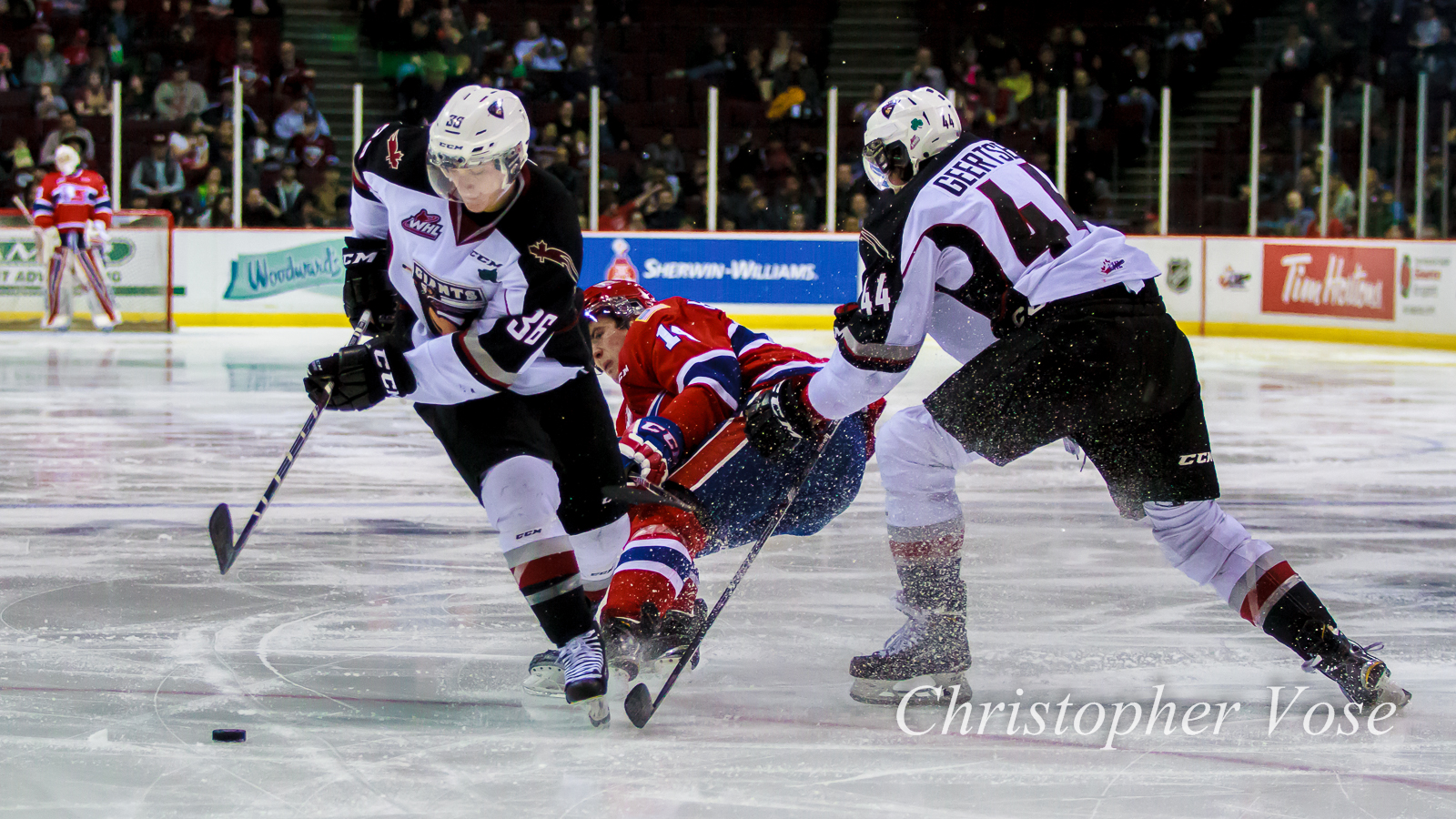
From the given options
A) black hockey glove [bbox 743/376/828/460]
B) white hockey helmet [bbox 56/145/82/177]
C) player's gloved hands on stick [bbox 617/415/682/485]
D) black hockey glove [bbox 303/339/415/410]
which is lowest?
player's gloved hands on stick [bbox 617/415/682/485]

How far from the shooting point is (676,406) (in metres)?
3.07

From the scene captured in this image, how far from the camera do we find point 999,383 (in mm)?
2725

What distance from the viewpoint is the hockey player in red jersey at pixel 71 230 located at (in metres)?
11.7

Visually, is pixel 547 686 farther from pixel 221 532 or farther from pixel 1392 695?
pixel 1392 695

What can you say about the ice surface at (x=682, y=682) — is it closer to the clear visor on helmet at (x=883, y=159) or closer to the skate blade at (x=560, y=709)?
the skate blade at (x=560, y=709)

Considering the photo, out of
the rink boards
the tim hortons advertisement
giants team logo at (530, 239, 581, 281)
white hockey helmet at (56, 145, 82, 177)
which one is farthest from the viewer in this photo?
the rink boards

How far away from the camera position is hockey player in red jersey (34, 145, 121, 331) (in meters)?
11.7

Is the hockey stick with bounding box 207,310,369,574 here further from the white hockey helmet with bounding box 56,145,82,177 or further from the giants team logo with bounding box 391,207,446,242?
the white hockey helmet with bounding box 56,145,82,177

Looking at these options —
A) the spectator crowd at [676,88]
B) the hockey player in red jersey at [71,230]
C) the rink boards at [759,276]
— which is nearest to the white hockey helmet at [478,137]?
the rink boards at [759,276]

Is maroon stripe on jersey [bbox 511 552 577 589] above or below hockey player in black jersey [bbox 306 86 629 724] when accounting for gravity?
→ below

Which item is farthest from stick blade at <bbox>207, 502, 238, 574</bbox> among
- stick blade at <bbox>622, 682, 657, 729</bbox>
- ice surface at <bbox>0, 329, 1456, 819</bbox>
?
stick blade at <bbox>622, 682, 657, 729</bbox>

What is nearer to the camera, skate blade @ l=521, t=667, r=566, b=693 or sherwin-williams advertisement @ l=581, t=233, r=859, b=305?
skate blade @ l=521, t=667, r=566, b=693

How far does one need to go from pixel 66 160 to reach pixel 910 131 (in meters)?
10.3

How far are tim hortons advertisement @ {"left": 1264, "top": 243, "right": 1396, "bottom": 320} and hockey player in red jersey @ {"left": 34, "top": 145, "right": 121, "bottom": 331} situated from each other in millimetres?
8758
